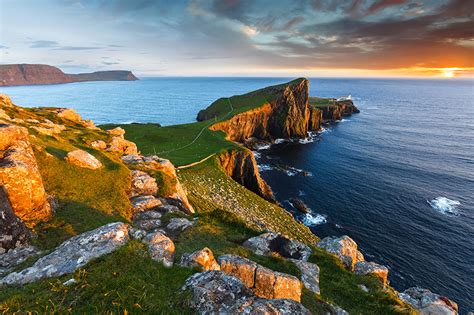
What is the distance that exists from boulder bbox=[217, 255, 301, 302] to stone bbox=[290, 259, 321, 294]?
2655 mm

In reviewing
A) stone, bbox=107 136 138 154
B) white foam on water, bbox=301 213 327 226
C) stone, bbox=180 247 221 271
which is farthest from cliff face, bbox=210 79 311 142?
stone, bbox=180 247 221 271

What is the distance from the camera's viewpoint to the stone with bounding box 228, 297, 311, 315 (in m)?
8.95

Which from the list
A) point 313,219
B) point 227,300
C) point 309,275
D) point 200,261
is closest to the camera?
point 227,300

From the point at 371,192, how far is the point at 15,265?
2860 inches

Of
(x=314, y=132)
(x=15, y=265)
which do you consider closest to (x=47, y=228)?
(x=15, y=265)

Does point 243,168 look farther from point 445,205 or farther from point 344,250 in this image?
point 445,205

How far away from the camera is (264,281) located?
12.6 metres

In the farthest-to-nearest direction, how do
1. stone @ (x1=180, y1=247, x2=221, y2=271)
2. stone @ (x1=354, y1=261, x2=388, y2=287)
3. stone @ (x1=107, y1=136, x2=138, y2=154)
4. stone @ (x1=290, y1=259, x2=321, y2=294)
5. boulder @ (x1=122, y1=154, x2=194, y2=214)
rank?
stone @ (x1=107, y1=136, x2=138, y2=154) < boulder @ (x1=122, y1=154, x2=194, y2=214) < stone @ (x1=354, y1=261, x2=388, y2=287) < stone @ (x1=290, y1=259, x2=321, y2=294) < stone @ (x1=180, y1=247, x2=221, y2=271)

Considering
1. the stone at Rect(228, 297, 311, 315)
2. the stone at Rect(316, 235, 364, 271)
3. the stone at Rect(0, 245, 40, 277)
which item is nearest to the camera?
the stone at Rect(228, 297, 311, 315)

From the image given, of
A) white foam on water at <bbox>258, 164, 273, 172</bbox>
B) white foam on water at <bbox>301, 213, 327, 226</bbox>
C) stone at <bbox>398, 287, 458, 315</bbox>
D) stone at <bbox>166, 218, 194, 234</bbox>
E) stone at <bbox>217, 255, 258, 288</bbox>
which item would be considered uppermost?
stone at <bbox>217, 255, 258, 288</bbox>

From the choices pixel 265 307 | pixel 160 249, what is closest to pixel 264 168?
pixel 160 249

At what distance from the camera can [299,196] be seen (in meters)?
67.1

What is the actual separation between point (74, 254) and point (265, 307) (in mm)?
9313

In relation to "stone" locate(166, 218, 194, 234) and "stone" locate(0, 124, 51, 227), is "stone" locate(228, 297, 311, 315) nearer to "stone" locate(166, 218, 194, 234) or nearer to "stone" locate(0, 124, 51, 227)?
"stone" locate(166, 218, 194, 234)
